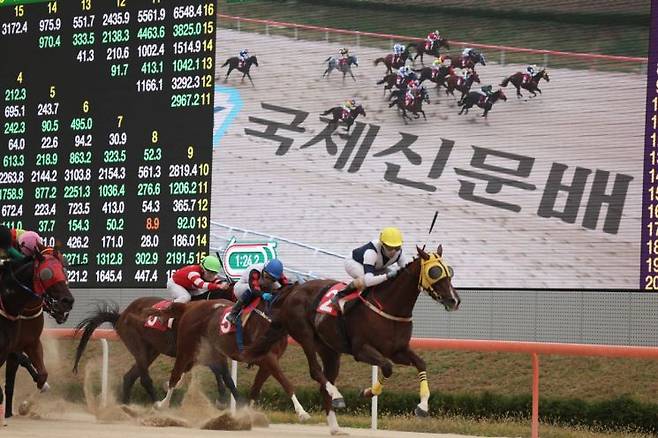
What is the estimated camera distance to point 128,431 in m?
8.50

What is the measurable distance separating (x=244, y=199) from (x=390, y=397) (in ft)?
8.38

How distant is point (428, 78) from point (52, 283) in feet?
14.6

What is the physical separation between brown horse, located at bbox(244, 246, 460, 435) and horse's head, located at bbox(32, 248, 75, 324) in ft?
4.98

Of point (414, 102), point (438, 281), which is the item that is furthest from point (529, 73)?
point (438, 281)

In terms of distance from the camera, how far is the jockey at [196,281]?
11.0 metres

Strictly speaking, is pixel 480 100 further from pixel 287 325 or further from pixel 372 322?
pixel 372 322

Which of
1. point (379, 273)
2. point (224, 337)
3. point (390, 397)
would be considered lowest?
point (390, 397)

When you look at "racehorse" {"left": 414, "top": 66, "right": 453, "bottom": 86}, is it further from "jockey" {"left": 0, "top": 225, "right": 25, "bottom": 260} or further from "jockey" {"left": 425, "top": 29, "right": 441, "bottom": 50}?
"jockey" {"left": 0, "top": 225, "right": 25, "bottom": 260}

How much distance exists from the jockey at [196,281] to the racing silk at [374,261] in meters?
2.59

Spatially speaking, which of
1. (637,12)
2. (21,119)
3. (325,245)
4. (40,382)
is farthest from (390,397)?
(21,119)

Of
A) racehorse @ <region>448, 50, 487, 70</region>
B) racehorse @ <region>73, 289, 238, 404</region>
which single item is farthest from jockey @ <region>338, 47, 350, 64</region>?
racehorse @ <region>73, 289, 238, 404</region>

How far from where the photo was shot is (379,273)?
851 cm

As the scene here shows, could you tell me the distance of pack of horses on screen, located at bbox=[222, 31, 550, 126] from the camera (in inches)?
442

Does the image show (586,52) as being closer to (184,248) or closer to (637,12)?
(637,12)
